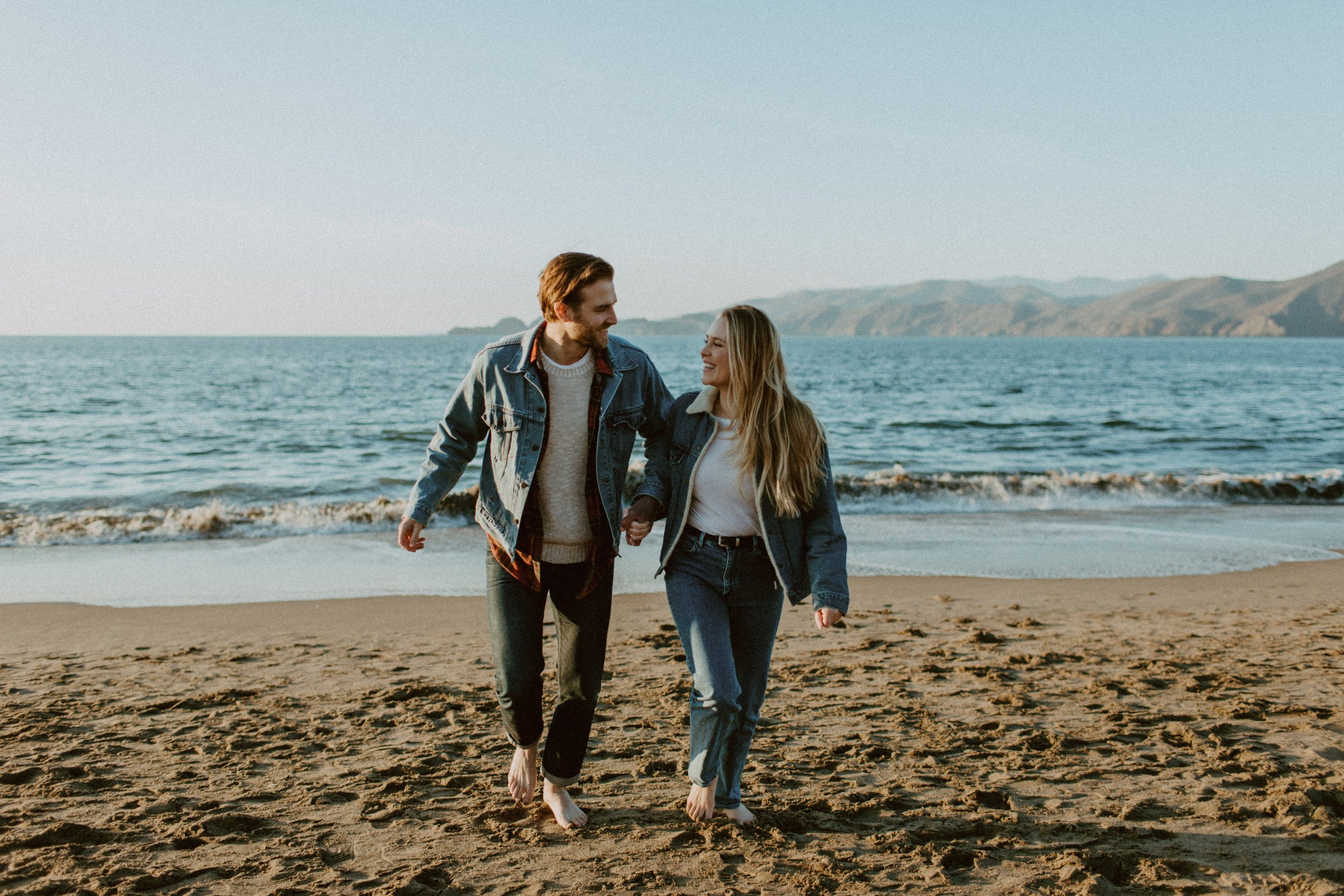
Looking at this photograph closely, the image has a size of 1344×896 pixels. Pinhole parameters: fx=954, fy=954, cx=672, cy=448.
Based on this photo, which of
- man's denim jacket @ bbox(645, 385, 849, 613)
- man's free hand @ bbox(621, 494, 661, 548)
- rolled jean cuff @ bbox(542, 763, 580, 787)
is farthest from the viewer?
rolled jean cuff @ bbox(542, 763, 580, 787)

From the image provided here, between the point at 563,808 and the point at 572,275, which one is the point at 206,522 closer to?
the point at 563,808

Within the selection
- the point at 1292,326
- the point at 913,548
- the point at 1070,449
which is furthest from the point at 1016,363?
the point at 1292,326

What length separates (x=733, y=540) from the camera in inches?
125

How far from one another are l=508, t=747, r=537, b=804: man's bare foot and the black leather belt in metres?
1.04

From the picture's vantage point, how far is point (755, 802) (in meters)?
3.62

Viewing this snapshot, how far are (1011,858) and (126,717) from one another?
3.98 meters

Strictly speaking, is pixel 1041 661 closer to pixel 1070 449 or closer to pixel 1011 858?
pixel 1011 858

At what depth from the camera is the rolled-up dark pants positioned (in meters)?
3.20

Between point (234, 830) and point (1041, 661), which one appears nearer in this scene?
point (234, 830)

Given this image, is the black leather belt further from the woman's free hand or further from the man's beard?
the man's beard

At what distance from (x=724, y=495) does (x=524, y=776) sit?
130 centimetres

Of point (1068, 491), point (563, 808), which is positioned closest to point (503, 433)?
point (563, 808)

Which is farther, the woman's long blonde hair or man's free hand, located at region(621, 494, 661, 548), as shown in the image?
man's free hand, located at region(621, 494, 661, 548)

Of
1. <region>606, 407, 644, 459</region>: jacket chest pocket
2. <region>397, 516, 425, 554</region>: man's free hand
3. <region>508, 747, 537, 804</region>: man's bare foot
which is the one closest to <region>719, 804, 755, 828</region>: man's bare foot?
<region>508, 747, 537, 804</region>: man's bare foot
